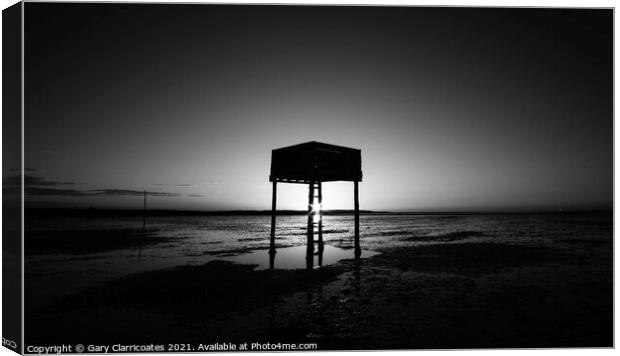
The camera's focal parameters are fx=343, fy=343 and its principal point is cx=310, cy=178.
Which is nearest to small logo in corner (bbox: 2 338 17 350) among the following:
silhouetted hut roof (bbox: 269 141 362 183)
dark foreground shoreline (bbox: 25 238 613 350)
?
dark foreground shoreline (bbox: 25 238 613 350)

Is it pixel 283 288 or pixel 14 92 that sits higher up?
pixel 14 92

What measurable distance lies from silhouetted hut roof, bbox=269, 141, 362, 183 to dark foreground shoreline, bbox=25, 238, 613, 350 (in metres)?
3.58

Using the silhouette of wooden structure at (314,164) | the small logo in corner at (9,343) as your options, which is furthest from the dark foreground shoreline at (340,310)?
the silhouette of wooden structure at (314,164)

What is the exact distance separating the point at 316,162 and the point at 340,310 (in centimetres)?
502

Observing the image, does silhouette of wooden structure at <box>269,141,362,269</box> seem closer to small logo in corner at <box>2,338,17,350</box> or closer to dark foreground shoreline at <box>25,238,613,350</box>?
dark foreground shoreline at <box>25,238,613,350</box>

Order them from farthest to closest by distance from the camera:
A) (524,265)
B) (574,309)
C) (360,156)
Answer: (524,265) < (360,156) < (574,309)

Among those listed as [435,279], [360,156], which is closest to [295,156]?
[360,156]

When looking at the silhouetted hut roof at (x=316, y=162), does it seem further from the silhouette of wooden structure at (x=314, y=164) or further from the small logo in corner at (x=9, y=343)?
the small logo in corner at (x=9, y=343)

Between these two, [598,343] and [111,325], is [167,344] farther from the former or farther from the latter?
[598,343]

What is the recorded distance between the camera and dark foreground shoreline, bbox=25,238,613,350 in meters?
6.55

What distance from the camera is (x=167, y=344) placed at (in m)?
6.23

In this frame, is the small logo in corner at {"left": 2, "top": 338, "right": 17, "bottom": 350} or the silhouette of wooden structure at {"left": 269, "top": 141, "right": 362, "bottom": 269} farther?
the silhouette of wooden structure at {"left": 269, "top": 141, "right": 362, "bottom": 269}

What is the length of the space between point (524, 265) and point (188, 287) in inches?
560

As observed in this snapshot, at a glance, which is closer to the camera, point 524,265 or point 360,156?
point 360,156
